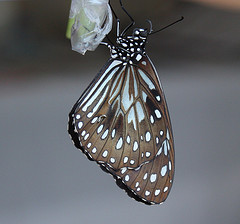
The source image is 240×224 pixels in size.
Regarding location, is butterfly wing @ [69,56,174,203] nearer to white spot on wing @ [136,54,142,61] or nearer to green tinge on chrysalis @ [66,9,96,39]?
white spot on wing @ [136,54,142,61]

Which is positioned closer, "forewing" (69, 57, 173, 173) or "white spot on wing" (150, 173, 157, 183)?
"forewing" (69, 57, 173, 173)

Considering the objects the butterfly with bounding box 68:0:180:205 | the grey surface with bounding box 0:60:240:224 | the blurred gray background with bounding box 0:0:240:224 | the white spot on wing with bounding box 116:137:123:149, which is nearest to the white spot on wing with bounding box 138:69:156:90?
the butterfly with bounding box 68:0:180:205

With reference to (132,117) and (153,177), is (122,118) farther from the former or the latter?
(153,177)

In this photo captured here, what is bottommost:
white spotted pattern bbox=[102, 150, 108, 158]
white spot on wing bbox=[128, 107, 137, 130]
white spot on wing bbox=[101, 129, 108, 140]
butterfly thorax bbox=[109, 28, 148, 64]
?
white spotted pattern bbox=[102, 150, 108, 158]

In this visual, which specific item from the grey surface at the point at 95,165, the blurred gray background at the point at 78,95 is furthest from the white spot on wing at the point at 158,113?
the grey surface at the point at 95,165

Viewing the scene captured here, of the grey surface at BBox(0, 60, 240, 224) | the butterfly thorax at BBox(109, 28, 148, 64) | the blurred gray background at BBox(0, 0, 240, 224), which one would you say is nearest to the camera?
the butterfly thorax at BBox(109, 28, 148, 64)

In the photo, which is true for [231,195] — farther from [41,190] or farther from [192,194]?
[41,190]

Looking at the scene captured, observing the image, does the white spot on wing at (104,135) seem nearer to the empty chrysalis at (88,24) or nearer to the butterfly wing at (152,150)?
the butterfly wing at (152,150)

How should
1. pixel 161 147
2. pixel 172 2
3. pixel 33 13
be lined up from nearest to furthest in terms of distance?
pixel 161 147 → pixel 33 13 → pixel 172 2

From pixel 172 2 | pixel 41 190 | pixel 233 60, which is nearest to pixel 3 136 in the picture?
pixel 41 190
